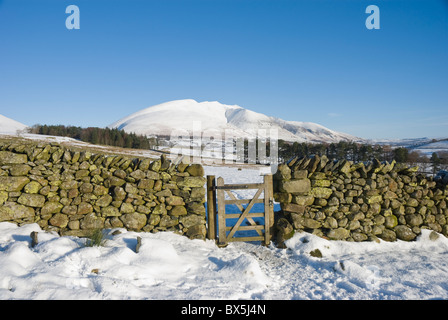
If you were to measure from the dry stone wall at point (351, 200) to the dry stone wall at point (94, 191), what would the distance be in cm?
275

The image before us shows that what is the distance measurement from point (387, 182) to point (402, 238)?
1835mm

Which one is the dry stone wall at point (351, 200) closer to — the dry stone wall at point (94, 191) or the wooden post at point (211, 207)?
the wooden post at point (211, 207)

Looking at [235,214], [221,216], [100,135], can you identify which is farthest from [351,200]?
[100,135]

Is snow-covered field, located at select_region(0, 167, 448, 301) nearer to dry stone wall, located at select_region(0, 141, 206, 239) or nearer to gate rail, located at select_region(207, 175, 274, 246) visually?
dry stone wall, located at select_region(0, 141, 206, 239)

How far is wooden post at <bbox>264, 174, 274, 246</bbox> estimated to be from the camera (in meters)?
7.39

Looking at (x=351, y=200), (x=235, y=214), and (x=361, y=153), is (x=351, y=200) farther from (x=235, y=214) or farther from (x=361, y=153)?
(x=361, y=153)

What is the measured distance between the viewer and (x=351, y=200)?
24.6ft

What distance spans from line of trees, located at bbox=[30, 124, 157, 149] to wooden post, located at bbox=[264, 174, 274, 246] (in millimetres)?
58608

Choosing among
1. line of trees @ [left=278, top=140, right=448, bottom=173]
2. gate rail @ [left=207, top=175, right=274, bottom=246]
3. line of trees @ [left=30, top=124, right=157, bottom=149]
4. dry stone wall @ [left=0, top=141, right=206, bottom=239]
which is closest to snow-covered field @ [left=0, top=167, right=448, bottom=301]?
dry stone wall @ [left=0, top=141, right=206, bottom=239]

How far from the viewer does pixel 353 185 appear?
752 cm

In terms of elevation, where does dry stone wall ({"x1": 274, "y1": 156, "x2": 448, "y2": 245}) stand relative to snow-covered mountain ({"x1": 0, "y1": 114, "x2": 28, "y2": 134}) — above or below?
below
